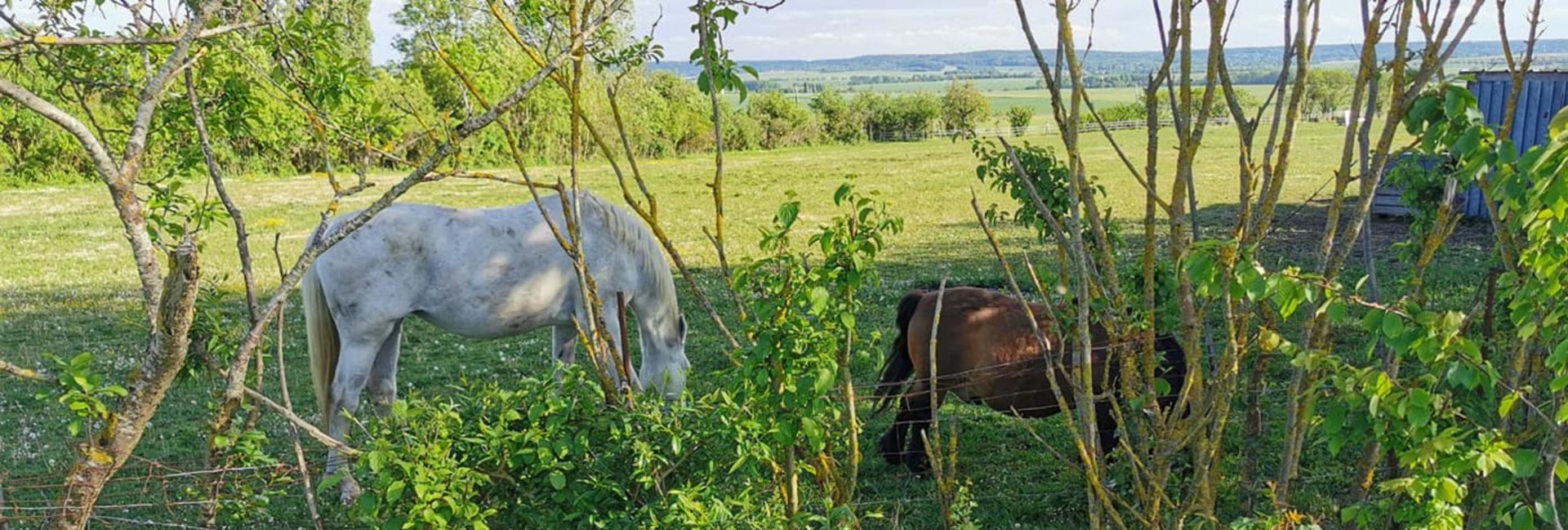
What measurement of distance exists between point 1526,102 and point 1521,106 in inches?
14.4

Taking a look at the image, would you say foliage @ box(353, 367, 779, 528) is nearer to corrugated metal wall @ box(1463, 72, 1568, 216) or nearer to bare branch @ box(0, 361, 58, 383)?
bare branch @ box(0, 361, 58, 383)

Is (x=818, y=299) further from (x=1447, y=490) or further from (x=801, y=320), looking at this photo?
(x=1447, y=490)

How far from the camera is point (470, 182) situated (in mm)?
29406

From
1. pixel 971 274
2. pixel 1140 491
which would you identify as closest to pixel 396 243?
pixel 1140 491

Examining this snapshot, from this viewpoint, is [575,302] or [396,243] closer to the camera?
[396,243]

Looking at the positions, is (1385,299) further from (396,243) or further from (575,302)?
(396,243)

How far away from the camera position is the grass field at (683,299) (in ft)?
18.4

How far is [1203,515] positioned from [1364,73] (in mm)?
1308

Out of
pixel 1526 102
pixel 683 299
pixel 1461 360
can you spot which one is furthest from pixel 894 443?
pixel 1526 102

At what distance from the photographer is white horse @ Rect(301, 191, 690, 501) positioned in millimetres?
5980

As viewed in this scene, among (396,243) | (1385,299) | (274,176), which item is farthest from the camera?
(274,176)

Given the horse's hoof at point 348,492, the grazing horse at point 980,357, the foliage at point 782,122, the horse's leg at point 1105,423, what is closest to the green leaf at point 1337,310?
the grazing horse at point 980,357

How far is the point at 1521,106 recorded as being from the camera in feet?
49.3

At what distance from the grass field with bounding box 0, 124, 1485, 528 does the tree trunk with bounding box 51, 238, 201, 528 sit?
1.04 m
